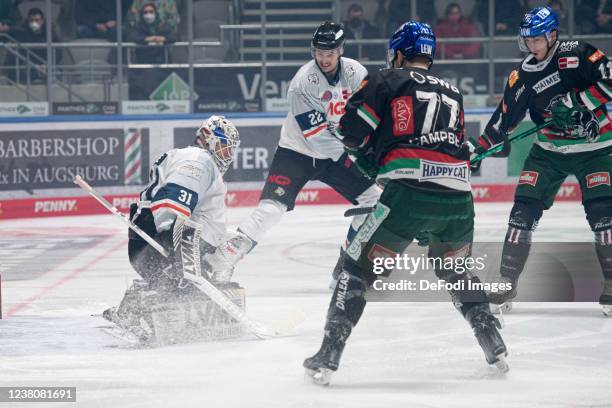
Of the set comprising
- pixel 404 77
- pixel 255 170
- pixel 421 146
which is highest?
pixel 404 77

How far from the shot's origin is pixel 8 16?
11172 millimetres

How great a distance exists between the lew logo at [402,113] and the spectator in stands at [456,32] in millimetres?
7749

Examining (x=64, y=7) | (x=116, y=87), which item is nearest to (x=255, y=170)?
(x=116, y=87)

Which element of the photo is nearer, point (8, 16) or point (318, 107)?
point (318, 107)

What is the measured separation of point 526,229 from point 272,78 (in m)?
6.00

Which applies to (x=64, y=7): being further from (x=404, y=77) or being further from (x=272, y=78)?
(x=404, y=77)

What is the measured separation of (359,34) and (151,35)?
230cm

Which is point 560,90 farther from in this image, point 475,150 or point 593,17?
point 593,17

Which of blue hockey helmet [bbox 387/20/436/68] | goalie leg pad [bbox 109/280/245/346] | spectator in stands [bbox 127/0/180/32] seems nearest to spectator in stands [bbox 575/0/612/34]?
spectator in stands [bbox 127/0/180/32]

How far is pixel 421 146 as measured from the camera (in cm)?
426

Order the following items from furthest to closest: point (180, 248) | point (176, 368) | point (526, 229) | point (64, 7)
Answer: point (64, 7) → point (526, 229) → point (180, 248) → point (176, 368)

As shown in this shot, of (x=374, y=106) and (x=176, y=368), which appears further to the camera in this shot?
(x=176, y=368)

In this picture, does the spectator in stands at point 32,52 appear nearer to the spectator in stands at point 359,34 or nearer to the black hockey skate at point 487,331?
the spectator in stands at point 359,34

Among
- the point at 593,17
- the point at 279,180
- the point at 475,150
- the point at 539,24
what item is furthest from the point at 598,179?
the point at 593,17
